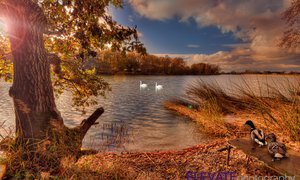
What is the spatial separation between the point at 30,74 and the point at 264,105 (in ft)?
22.5

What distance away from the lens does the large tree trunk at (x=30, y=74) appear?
3.36m

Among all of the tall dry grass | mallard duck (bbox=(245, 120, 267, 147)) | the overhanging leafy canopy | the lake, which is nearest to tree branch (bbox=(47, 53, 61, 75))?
the overhanging leafy canopy

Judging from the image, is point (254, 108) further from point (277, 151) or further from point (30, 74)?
point (30, 74)

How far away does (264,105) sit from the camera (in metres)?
5.95

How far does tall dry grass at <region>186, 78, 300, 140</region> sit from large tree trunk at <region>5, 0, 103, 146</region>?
235 inches

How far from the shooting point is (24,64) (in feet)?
11.2

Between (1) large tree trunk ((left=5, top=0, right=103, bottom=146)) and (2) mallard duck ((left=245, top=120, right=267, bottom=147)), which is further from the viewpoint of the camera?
(2) mallard duck ((left=245, top=120, right=267, bottom=147))

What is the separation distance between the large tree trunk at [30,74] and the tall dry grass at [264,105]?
19.6ft

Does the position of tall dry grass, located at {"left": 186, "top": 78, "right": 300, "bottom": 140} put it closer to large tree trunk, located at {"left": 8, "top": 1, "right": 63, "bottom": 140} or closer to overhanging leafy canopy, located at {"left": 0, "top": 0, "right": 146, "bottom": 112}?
overhanging leafy canopy, located at {"left": 0, "top": 0, "right": 146, "bottom": 112}

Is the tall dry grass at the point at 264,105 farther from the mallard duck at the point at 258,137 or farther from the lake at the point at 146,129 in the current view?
the mallard duck at the point at 258,137

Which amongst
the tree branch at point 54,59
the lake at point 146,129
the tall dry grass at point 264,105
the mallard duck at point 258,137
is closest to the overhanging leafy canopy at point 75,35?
the tree branch at point 54,59

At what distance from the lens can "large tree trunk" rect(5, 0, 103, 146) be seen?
11.0 feet

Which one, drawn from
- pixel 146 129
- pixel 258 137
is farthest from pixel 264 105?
pixel 146 129

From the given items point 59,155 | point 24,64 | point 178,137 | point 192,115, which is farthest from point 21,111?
point 192,115
